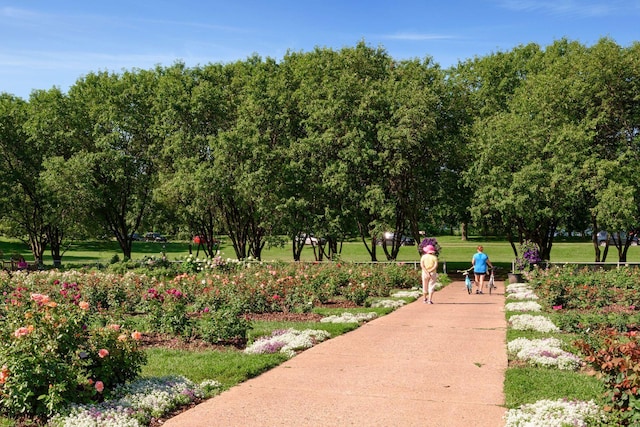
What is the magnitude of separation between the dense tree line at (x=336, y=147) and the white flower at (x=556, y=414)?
62.4 feet

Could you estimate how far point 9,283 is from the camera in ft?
50.4

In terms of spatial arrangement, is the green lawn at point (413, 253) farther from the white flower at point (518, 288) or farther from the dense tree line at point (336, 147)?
the white flower at point (518, 288)

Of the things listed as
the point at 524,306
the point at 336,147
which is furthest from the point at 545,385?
the point at 336,147

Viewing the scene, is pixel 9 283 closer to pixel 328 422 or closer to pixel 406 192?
pixel 328 422

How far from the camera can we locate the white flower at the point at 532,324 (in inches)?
441

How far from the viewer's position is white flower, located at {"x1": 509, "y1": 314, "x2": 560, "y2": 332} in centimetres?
1121

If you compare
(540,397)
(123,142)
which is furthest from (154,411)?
(123,142)

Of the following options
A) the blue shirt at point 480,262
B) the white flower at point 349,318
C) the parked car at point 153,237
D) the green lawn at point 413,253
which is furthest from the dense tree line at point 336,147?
the parked car at point 153,237

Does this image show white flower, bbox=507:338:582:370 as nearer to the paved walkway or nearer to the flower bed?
the paved walkway

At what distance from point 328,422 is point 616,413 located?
270 centimetres

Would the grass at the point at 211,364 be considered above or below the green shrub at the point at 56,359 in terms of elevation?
below

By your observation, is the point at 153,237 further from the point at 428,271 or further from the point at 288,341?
the point at 288,341

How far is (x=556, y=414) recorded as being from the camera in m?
5.88

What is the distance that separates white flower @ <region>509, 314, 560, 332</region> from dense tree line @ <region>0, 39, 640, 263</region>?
13.0 m
